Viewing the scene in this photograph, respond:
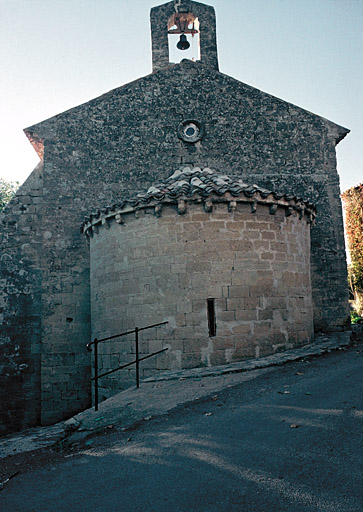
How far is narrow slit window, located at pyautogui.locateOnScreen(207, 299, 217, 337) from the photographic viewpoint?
313 inches

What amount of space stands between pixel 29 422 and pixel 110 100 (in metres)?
9.60


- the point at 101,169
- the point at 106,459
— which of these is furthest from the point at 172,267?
the point at 101,169

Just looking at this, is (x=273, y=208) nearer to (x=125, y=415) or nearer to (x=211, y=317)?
(x=211, y=317)

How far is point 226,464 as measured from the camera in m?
3.61

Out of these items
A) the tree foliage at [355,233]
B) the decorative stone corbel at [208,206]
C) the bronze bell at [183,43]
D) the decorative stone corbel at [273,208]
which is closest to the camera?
the decorative stone corbel at [208,206]

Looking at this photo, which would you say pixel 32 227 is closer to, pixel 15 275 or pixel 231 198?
pixel 15 275

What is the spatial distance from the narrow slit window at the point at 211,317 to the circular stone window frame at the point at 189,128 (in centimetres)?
611

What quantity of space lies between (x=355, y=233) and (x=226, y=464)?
18.3m

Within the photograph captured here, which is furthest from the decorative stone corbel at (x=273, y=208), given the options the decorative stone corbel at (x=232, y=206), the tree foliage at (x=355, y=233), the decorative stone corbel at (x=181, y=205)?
the tree foliage at (x=355, y=233)

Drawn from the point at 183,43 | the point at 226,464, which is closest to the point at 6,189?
the point at 183,43

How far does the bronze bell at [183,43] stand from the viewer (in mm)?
13188

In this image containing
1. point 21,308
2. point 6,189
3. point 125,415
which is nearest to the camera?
point 125,415

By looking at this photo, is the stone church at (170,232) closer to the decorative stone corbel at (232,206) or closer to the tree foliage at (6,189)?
the decorative stone corbel at (232,206)

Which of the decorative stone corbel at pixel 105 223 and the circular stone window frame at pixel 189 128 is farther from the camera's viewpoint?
the circular stone window frame at pixel 189 128
